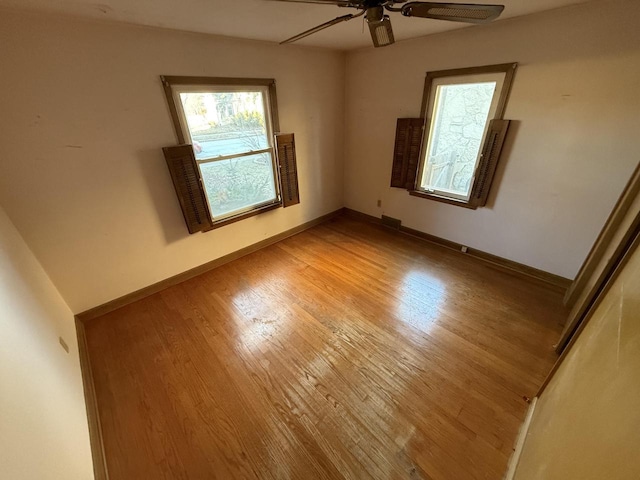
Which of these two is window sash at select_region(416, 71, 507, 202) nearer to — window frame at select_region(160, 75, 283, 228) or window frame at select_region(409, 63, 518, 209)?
window frame at select_region(409, 63, 518, 209)

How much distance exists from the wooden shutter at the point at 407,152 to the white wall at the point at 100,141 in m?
1.44

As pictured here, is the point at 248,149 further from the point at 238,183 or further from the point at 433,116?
the point at 433,116

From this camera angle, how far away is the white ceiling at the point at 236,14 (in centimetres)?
155

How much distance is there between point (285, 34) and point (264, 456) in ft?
10.5

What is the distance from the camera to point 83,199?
2.05 m

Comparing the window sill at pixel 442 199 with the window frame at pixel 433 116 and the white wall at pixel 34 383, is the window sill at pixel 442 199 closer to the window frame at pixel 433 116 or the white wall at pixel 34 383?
the window frame at pixel 433 116

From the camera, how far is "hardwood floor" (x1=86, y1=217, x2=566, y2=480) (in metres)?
1.38

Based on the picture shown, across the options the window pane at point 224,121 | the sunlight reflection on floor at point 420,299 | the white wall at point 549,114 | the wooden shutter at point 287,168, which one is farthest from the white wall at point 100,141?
the sunlight reflection on floor at point 420,299

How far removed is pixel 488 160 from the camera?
255 centimetres

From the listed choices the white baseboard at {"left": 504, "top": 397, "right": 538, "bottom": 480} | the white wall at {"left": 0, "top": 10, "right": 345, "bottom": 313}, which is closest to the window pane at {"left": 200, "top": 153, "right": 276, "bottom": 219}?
the white wall at {"left": 0, "top": 10, "right": 345, "bottom": 313}

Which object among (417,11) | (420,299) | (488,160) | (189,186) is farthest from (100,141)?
(488,160)

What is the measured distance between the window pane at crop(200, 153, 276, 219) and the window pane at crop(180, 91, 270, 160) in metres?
0.13

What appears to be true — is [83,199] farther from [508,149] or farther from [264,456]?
[508,149]

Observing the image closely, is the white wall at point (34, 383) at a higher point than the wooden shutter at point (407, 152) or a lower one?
lower
